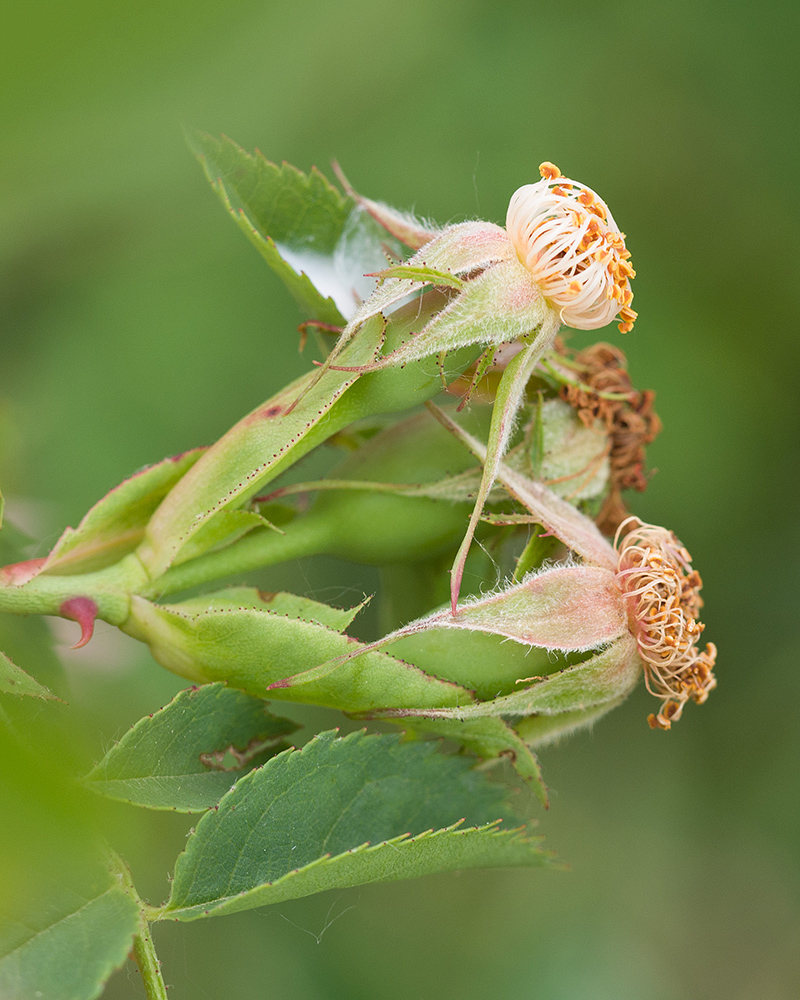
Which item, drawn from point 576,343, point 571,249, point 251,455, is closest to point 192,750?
point 251,455

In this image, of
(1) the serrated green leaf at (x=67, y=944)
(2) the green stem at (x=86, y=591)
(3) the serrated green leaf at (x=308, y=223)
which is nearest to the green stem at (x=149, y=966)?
(1) the serrated green leaf at (x=67, y=944)

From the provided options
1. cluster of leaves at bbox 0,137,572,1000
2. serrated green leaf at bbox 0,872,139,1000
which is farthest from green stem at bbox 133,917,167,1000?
serrated green leaf at bbox 0,872,139,1000

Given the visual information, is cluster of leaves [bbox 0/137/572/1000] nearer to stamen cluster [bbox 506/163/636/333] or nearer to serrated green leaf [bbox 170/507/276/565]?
serrated green leaf [bbox 170/507/276/565]

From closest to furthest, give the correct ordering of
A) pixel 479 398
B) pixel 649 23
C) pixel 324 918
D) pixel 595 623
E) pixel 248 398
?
pixel 595 623
pixel 479 398
pixel 324 918
pixel 248 398
pixel 649 23

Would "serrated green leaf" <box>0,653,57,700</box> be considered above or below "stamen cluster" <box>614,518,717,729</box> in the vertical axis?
above

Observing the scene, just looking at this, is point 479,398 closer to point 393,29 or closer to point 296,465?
point 296,465

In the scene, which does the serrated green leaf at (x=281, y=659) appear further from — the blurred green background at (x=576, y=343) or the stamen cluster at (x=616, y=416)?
the blurred green background at (x=576, y=343)

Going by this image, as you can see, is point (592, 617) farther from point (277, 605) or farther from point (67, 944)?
point (67, 944)

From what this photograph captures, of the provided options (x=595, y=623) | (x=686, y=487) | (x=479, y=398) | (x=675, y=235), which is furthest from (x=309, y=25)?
(x=675, y=235)
